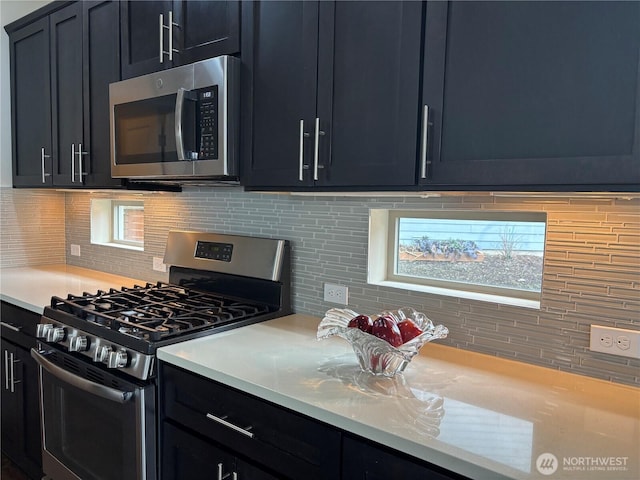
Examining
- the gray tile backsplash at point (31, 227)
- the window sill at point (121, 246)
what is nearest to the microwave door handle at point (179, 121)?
the window sill at point (121, 246)

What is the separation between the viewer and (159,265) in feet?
8.48

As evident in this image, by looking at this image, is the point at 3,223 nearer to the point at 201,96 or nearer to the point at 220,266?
the point at 220,266

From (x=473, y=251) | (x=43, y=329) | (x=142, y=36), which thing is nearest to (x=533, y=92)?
(x=473, y=251)

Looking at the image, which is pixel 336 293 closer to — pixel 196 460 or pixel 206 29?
pixel 196 460

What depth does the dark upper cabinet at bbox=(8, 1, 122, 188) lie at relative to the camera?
7.41 feet

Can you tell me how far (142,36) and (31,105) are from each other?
121 centimetres

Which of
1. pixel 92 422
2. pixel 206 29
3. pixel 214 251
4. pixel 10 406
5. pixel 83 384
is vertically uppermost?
pixel 206 29

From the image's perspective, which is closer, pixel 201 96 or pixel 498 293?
pixel 498 293

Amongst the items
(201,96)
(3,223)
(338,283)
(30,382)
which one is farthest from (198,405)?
(3,223)

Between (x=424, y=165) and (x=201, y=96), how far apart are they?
898 mm

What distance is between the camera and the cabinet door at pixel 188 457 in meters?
1.35

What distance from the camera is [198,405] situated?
141 centimetres

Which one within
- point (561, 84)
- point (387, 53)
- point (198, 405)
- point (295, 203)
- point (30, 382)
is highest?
point (387, 53)

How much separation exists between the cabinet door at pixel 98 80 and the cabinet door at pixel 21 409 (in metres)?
0.91
